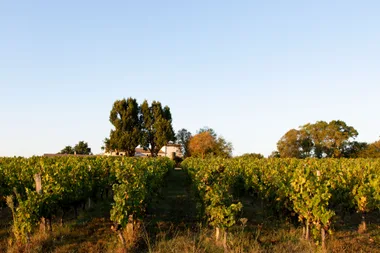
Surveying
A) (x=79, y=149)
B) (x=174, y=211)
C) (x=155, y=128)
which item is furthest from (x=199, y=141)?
(x=174, y=211)

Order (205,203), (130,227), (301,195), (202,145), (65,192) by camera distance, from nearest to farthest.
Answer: (130,227) → (301,195) → (205,203) → (65,192) → (202,145)

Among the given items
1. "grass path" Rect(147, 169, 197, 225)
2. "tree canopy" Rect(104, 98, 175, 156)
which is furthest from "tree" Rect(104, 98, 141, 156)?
"grass path" Rect(147, 169, 197, 225)

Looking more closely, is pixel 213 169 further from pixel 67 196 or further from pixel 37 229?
pixel 37 229

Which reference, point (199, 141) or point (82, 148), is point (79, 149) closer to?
point (82, 148)

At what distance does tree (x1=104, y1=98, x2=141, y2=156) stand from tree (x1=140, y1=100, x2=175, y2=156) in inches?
66.6

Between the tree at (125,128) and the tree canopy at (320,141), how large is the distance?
2753cm

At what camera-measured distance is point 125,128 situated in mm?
58000

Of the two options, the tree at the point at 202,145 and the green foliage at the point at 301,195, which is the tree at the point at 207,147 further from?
the green foliage at the point at 301,195

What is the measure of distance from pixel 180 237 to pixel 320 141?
56411mm


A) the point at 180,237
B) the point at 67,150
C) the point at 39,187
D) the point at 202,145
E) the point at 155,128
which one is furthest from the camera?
the point at 67,150

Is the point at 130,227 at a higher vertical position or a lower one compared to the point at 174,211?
higher

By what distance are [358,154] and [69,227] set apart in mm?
57066

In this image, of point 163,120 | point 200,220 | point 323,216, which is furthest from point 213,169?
point 163,120

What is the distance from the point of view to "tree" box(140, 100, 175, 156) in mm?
60188
